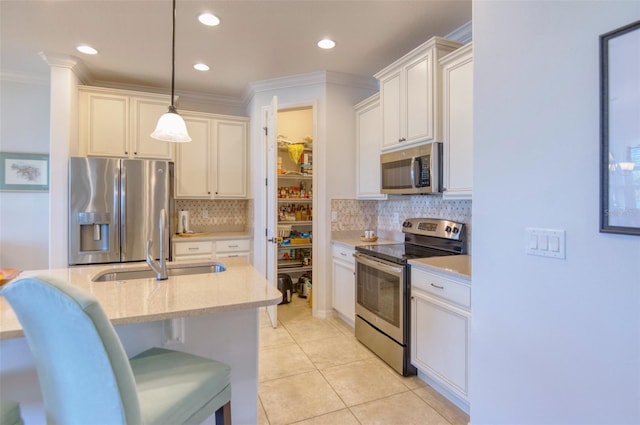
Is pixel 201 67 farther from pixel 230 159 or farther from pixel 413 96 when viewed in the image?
pixel 413 96

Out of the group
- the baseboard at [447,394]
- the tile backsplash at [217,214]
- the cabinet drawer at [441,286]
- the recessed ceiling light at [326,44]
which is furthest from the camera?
the tile backsplash at [217,214]

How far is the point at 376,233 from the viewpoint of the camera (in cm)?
374

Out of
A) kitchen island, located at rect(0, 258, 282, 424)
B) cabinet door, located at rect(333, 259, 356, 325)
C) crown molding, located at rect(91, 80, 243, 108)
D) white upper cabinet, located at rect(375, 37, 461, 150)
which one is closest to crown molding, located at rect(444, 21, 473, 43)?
white upper cabinet, located at rect(375, 37, 461, 150)

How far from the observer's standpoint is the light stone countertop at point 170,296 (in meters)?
1.17

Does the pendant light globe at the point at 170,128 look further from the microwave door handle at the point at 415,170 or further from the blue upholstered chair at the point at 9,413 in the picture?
the microwave door handle at the point at 415,170

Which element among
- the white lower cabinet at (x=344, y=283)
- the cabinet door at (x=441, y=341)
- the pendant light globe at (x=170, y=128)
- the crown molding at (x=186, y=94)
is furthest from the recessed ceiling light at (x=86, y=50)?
the cabinet door at (x=441, y=341)

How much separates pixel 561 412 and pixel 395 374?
130 cm

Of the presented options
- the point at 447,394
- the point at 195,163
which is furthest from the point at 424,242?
the point at 195,163

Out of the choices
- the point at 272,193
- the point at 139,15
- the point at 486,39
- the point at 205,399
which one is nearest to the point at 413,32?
the point at 486,39

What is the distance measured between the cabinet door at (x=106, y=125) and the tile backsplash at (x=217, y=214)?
0.95m

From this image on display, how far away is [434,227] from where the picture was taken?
271cm

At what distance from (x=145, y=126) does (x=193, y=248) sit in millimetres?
1469

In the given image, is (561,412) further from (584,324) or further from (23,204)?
(23,204)

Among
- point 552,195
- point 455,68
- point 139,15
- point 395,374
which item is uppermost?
point 139,15
